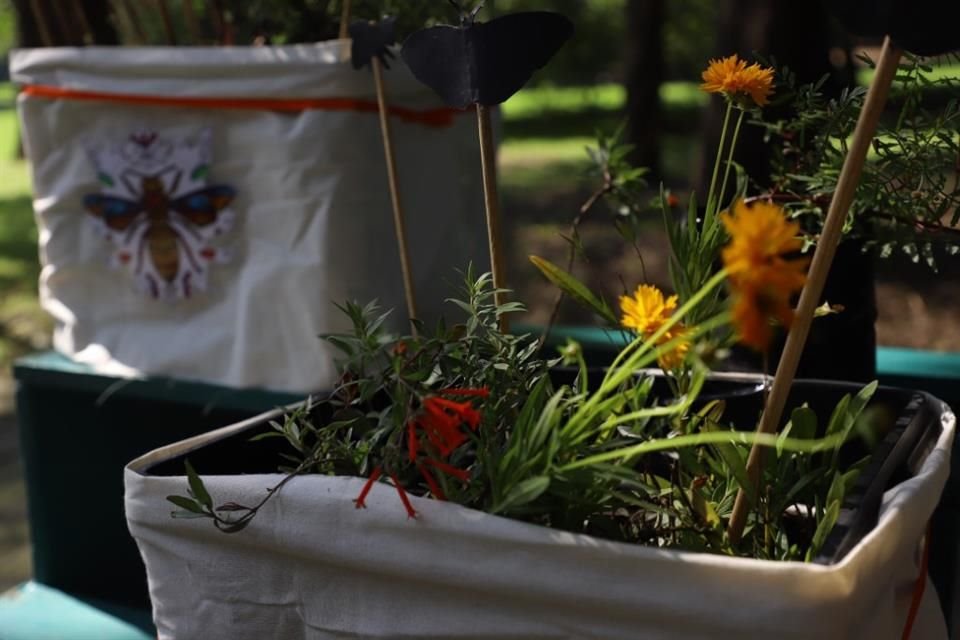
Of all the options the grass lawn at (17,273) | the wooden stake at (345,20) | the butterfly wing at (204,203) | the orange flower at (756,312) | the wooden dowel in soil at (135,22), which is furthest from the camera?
the grass lawn at (17,273)

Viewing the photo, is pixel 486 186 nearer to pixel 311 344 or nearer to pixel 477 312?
pixel 477 312

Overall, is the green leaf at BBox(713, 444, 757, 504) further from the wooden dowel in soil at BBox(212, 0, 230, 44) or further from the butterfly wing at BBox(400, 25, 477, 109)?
the wooden dowel in soil at BBox(212, 0, 230, 44)

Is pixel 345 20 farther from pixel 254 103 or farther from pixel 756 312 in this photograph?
pixel 756 312

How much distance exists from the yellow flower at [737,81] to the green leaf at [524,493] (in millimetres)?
319

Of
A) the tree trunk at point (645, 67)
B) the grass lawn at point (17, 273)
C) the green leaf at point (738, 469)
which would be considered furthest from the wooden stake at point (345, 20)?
the tree trunk at point (645, 67)

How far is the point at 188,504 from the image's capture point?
0.72m

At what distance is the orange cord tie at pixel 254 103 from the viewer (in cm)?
128

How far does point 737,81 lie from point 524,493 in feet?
1.11

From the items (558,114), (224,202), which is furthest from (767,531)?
(558,114)

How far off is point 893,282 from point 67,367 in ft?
11.7

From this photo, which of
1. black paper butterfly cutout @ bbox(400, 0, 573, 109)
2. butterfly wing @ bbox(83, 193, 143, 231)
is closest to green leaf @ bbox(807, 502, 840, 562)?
black paper butterfly cutout @ bbox(400, 0, 573, 109)

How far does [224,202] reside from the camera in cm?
136

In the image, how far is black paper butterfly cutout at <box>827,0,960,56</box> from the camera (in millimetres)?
604

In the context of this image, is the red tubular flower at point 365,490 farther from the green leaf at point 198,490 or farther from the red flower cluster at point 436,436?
the green leaf at point 198,490
